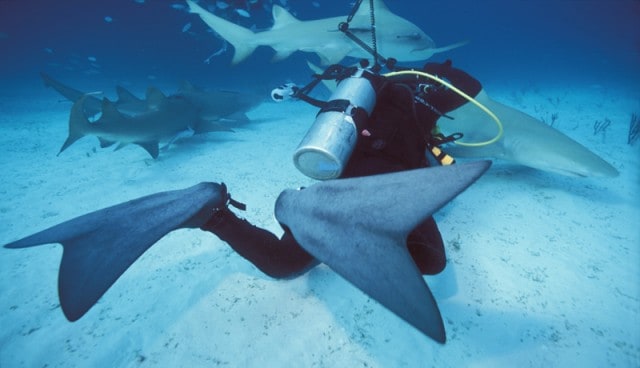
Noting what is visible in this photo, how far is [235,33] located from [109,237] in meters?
6.41

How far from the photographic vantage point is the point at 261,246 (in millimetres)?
2605

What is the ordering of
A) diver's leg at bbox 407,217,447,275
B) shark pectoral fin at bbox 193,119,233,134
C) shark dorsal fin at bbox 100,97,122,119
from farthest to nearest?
shark pectoral fin at bbox 193,119,233,134 < shark dorsal fin at bbox 100,97,122,119 < diver's leg at bbox 407,217,447,275

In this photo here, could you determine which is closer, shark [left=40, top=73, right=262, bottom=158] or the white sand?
the white sand

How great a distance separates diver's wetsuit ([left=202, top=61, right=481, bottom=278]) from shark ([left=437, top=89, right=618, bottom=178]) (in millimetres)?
726

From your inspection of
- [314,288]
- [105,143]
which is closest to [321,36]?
[105,143]

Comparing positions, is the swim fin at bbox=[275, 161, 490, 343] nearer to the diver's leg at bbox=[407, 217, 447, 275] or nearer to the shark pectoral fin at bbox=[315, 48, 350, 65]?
the diver's leg at bbox=[407, 217, 447, 275]

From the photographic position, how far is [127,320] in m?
2.68

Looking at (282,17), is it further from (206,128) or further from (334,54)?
(206,128)

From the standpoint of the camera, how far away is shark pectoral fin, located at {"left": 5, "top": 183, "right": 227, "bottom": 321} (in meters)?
1.69

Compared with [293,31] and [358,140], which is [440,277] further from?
[293,31]

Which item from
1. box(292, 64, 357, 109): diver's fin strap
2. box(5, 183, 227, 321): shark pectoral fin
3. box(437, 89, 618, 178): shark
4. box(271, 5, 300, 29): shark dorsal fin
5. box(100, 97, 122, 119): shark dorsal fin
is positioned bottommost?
box(100, 97, 122, 119): shark dorsal fin

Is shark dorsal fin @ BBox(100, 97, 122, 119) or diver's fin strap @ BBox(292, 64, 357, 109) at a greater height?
diver's fin strap @ BBox(292, 64, 357, 109)

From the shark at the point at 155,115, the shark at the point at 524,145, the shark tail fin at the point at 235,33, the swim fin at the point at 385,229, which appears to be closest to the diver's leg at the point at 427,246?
the swim fin at the point at 385,229

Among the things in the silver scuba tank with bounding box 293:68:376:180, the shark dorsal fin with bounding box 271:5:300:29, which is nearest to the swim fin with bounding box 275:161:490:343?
the silver scuba tank with bounding box 293:68:376:180
